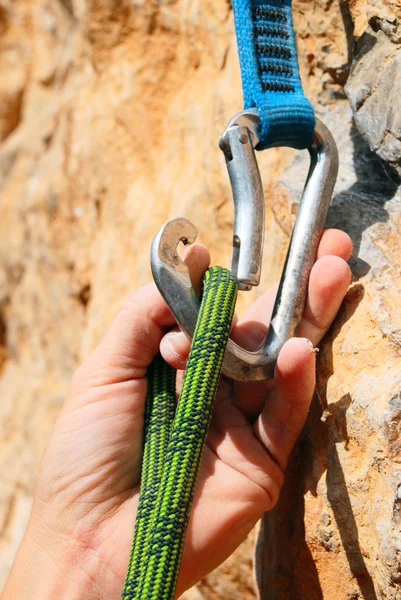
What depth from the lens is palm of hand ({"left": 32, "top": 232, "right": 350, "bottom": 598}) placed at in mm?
1151

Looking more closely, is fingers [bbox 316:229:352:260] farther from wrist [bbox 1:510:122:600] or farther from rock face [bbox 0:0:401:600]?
wrist [bbox 1:510:122:600]

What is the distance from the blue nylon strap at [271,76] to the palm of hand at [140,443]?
0.73 feet

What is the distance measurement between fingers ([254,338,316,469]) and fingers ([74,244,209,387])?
27 cm

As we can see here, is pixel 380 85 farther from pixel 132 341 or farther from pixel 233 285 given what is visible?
pixel 132 341

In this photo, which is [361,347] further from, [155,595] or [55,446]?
[55,446]

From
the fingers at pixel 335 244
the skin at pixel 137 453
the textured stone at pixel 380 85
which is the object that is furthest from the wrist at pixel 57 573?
the textured stone at pixel 380 85

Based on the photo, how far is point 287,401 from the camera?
1.13 meters

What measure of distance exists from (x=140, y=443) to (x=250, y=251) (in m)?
0.46

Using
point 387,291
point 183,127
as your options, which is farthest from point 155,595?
point 183,127

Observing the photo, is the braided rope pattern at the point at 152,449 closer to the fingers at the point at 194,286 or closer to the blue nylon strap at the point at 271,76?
the fingers at the point at 194,286

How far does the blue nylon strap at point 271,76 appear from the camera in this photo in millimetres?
1205

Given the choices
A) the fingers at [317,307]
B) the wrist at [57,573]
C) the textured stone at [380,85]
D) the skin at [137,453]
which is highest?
the textured stone at [380,85]

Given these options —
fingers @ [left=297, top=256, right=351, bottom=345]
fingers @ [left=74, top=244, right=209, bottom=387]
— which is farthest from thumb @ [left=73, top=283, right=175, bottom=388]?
fingers @ [left=297, top=256, right=351, bottom=345]

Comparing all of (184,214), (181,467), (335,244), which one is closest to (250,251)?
(335,244)
